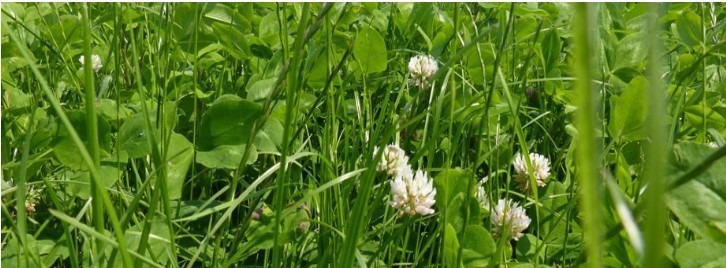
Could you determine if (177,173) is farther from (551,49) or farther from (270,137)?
(551,49)

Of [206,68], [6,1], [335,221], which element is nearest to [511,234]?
[335,221]

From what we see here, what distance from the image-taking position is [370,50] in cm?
141

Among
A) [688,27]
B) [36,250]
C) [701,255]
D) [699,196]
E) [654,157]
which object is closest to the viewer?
[654,157]

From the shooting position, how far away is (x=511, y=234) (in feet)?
3.13

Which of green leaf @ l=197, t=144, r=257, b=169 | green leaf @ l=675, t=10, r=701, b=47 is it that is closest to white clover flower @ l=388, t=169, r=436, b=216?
green leaf @ l=197, t=144, r=257, b=169

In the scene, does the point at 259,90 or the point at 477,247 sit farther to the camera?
the point at 259,90

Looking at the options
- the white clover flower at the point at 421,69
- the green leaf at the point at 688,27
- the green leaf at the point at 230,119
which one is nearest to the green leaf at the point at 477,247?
the green leaf at the point at 230,119

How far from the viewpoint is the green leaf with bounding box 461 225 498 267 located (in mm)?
886

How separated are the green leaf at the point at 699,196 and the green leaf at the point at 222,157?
63 centimetres

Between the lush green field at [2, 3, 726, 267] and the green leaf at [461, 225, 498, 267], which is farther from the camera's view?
the green leaf at [461, 225, 498, 267]

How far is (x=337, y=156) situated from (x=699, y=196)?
752mm

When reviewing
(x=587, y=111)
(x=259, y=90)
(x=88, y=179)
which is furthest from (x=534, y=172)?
(x=587, y=111)

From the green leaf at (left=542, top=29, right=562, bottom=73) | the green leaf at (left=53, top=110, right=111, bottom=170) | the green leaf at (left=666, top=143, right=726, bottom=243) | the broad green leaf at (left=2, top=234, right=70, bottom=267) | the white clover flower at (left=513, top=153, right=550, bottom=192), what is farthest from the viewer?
the green leaf at (left=542, top=29, right=562, bottom=73)

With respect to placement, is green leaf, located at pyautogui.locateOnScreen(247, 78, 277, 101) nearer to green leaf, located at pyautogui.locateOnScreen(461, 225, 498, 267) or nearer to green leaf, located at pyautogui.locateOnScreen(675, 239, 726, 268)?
green leaf, located at pyautogui.locateOnScreen(461, 225, 498, 267)
